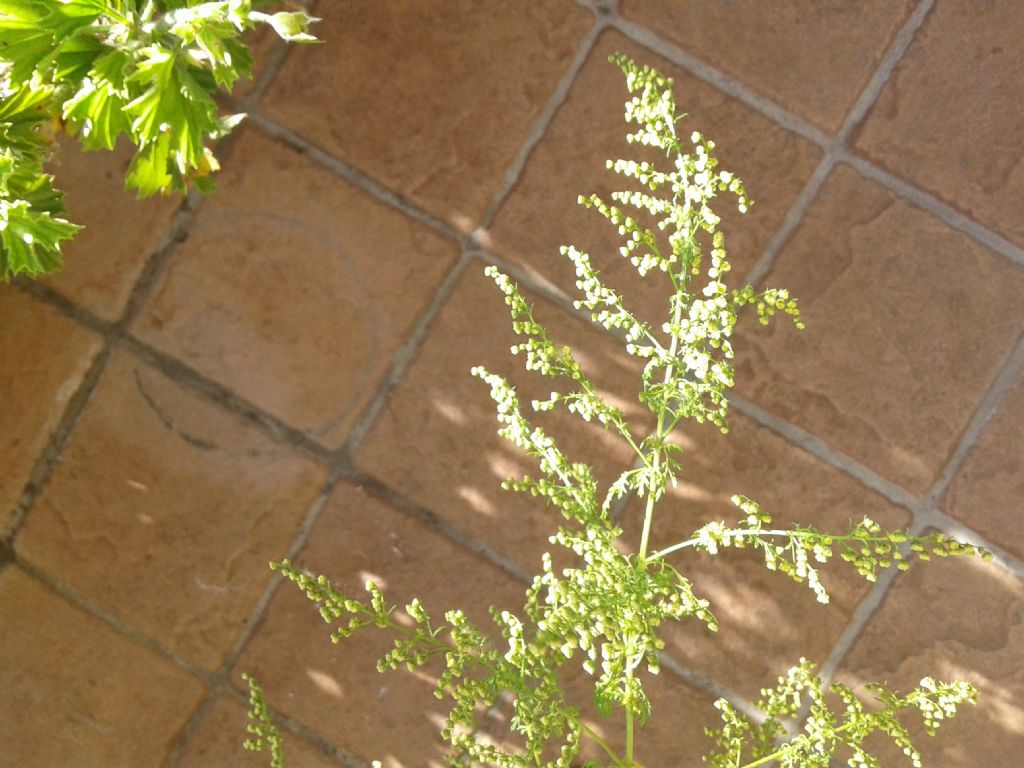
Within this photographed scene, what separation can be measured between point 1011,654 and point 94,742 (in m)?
2.06

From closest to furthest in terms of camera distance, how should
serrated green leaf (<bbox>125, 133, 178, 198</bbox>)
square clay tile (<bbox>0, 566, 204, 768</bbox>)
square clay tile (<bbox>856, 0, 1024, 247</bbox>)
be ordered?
serrated green leaf (<bbox>125, 133, 178, 198</bbox>), square clay tile (<bbox>856, 0, 1024, 247</bbox>), square clay tile (<bbox>0, 566, 204, 768</bbox>)

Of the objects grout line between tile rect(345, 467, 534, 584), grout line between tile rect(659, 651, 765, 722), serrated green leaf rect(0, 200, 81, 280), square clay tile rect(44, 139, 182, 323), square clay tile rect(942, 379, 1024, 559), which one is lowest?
grout line between tile rect(659, 651, 765, 722)

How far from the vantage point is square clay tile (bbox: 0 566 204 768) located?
2.30 meters

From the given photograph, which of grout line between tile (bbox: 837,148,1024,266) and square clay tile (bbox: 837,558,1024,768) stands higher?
grout line between tile (bbox: 837,148,1024,266)

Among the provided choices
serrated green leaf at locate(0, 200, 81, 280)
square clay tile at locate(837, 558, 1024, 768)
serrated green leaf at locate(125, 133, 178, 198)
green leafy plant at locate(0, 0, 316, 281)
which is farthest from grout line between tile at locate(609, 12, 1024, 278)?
serrated green leaf at locate(0, 200, 81, 280)

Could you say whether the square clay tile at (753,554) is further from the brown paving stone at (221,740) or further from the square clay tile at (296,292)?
the brown paving stone at (221,740)

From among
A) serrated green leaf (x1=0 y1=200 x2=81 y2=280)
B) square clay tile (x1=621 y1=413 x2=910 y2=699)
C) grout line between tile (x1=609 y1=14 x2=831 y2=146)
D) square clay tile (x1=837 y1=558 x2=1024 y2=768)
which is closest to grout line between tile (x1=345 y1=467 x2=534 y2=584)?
square clay tile (x1=621 y1=413 x2=910 y2=699)

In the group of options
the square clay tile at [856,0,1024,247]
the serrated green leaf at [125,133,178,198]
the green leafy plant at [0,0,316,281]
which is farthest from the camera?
the square clay tile at [856,0,1024,247]

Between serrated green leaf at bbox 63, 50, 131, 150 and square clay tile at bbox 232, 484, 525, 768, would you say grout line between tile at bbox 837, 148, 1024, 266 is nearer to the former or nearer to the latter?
square clay tile at bbox 232, 484, 525, 768

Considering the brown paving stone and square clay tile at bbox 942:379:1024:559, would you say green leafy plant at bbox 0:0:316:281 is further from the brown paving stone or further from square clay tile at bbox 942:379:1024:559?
square clay tile at bbox 942:379:1024:559

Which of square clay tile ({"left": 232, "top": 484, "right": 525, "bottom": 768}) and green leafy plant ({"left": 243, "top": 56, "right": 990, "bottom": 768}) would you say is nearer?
green leafy plant ({"left": 243, "top": 56, "right": 990, "bottom": 768})

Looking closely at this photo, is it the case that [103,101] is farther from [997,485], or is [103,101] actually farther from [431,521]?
[997,485]

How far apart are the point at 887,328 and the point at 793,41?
0.66 m

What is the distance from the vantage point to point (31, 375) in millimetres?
2277
